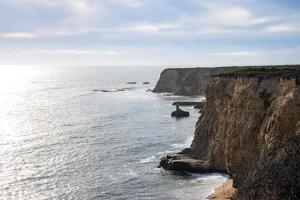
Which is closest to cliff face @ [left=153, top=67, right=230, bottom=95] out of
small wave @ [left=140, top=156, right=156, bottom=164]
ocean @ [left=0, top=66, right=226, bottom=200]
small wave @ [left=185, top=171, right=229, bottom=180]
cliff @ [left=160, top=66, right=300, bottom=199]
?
ocean @ [left=0, top=66, right=226, bottom=200]

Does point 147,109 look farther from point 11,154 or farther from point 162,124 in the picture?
point 11,154

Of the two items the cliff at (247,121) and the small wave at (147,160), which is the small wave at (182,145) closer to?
the small wave at (147,160)

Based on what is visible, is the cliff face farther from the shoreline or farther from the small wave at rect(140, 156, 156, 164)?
the shoreline

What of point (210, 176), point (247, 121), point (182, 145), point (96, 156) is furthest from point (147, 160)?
point (247, 121)

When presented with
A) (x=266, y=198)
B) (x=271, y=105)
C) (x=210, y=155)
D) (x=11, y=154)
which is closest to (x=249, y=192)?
(x=266, y=198)

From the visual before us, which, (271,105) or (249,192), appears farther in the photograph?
(271,105)

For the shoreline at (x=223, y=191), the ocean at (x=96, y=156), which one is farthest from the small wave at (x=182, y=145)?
the shoreline at (x=223, y=191)
